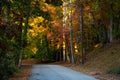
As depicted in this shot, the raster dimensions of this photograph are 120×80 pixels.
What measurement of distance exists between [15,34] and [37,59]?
164 feet

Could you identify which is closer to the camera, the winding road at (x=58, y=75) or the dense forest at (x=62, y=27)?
the winding road at (x=58, y=75)

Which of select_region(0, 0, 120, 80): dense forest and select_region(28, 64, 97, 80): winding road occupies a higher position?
select_region(0, 0, 120, 80): dense forest

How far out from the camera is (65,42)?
167 feet

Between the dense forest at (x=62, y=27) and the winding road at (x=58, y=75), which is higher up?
the dense forest at (x=62, y=27)

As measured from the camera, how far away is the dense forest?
830 inches

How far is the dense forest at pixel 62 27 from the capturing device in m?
21.1

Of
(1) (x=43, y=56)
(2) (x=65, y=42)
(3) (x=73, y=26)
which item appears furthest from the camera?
(1) (x=43, y=56)

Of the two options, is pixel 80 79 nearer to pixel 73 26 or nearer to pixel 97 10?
pixel 97 10

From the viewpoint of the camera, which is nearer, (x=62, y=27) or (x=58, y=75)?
(x=58, y=75)

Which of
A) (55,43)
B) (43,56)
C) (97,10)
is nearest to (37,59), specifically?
(43,56)

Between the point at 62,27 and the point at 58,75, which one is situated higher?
the point at 62,27

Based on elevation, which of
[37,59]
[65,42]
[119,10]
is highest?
[119,10]

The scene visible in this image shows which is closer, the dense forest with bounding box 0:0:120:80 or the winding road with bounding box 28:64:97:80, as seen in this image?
the winding road with bounding box 28:64:97:80

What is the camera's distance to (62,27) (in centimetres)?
4641
